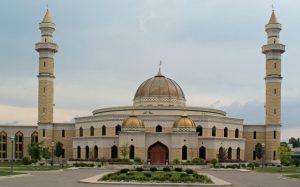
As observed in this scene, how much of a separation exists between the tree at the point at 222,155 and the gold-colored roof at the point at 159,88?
1230 centimetres

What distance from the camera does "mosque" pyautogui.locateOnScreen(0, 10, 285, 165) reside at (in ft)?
257

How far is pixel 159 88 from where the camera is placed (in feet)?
291

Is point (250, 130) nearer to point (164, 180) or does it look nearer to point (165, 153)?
point (165, 153)

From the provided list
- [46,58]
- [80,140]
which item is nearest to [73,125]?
[80,140]

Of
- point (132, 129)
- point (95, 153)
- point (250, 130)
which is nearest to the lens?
point (132, 129)

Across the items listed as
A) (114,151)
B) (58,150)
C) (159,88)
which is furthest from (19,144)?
(159,88)

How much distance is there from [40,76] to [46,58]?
305cm

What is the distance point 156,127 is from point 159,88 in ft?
29.6

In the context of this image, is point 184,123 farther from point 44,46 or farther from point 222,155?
point 44,46

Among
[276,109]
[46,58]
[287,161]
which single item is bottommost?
[287,161]

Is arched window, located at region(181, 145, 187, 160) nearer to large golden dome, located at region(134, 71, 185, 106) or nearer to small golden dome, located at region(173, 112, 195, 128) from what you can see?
small golden dome, located at region(173, 112, 195, 128)

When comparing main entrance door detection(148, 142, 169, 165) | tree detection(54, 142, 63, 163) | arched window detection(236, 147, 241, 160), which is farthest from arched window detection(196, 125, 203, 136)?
tree detection(54, 142, 63, 163)

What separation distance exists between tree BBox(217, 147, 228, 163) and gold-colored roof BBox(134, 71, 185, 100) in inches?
484

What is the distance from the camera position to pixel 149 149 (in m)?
79.2
